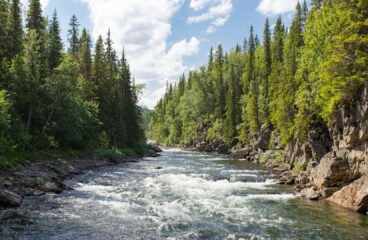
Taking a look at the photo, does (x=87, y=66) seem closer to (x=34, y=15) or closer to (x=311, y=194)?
(x=34, y=15)

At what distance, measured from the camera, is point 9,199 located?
67.3 feet

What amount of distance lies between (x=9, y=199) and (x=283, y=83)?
1707 inches

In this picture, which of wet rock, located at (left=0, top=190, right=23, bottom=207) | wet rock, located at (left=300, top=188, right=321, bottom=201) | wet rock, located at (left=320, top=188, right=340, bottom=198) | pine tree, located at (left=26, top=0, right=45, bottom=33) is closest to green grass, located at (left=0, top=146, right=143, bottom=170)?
wet rock, located at (left=0, top=190, right=23, bottom=207)

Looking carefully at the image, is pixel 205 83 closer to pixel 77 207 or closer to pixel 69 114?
pixel 69 114

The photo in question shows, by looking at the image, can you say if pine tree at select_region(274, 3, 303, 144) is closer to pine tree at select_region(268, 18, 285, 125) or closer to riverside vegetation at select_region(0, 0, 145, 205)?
pine tree at select_region(268, 18, 285, 125)

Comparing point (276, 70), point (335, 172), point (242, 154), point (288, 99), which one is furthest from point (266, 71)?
point (335, 172)

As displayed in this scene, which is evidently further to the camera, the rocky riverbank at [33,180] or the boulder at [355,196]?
the rocky riverbank at [33,180]

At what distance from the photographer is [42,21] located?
61500 mm

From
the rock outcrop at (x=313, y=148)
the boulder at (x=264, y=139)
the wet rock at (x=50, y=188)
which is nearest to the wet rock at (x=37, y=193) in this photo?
the wet rock at (x=50, y=188)

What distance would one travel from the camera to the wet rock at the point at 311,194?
25.1 meters

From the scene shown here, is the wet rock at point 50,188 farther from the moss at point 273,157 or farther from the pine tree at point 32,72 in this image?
the moss at point 273,157

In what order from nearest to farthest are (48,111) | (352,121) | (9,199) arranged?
(9,199) → (352,121) → (48,111)

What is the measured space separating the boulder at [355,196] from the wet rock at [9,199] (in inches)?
791

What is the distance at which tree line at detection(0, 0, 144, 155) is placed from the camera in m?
37.4
